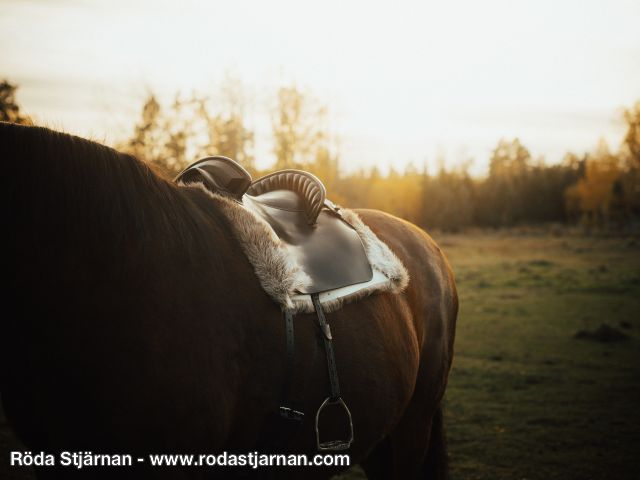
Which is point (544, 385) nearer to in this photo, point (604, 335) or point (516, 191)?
point (604, 335)

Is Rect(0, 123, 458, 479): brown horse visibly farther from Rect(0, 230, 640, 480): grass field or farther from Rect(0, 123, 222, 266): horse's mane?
Rect(0, 230, 640, 480): grass field

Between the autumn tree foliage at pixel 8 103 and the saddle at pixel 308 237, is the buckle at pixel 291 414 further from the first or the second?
the autumn tree foliage at pixel 8 103

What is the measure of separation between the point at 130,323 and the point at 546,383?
21.4 ft

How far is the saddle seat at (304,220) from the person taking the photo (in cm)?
188

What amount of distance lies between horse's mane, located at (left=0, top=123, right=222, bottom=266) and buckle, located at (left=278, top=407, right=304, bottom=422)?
0.68 metres

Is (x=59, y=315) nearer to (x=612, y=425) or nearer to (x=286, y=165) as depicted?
(x=612, y=425)

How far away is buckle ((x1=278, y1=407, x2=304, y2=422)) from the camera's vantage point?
1.58 metres

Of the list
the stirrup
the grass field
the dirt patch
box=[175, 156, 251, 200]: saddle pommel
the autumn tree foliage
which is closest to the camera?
the stirrup

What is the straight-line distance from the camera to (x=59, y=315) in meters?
1.24

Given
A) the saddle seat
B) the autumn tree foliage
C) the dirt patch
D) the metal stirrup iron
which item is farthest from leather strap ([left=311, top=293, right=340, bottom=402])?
the dirt patch

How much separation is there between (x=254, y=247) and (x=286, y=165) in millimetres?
11143

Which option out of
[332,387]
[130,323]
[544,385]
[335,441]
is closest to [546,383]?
[544,385]

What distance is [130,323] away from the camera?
130cm

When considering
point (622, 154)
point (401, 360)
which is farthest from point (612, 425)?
point (622, 154)
